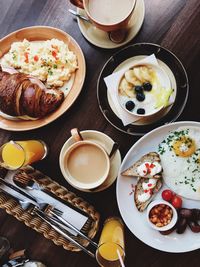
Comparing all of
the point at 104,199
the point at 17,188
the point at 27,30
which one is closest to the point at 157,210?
the point at 104,199

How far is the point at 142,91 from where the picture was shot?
214 centimetres

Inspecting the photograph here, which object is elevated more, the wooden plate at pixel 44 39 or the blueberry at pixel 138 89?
the blueberry at pixel 138 89

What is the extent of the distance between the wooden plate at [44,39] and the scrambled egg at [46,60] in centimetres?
3

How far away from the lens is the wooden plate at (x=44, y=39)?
2.24m

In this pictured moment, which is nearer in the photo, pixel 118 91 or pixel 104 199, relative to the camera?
pixel 118 91

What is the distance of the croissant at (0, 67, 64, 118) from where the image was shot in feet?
7.18

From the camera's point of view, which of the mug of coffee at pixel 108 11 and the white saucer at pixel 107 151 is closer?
the mug of coffee at pixel 108 11

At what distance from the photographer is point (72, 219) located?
2.22 meters

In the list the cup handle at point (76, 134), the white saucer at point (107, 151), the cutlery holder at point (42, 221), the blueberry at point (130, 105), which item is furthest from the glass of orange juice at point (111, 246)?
the blueberry at point (130, 105)

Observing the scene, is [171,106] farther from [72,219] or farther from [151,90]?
[72,219]

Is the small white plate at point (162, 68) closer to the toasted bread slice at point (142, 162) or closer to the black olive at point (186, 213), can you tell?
the toasted bread slice at point (142, 162)

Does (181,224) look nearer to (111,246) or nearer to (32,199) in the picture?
(111,246)

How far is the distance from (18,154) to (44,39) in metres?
0.59

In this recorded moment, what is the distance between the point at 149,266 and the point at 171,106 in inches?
30.9
